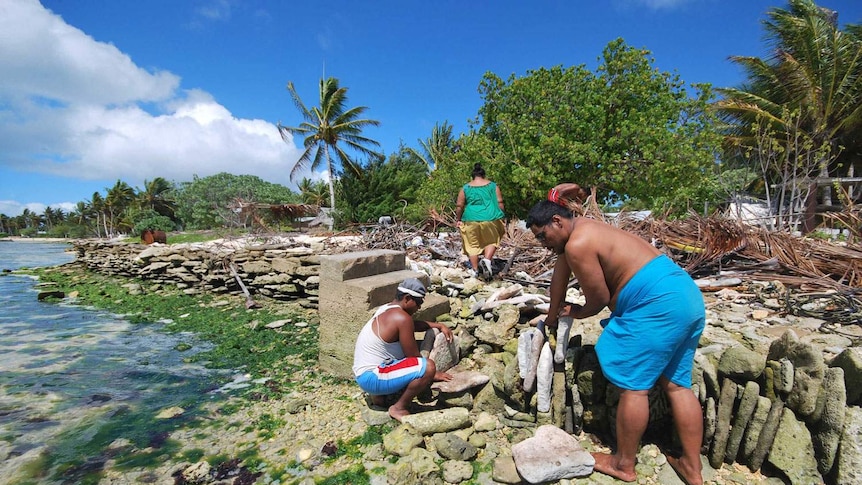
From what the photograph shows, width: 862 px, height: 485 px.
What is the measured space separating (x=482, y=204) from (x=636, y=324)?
140 inches

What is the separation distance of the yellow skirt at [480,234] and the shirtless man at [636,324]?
312cm

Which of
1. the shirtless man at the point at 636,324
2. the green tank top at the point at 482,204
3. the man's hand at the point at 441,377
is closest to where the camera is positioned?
the shirtless man at the point at 636,324

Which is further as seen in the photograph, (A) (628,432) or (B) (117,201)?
(B) (117,201)

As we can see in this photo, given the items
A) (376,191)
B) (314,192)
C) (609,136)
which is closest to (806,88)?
(609,136)

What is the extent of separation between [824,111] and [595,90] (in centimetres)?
935

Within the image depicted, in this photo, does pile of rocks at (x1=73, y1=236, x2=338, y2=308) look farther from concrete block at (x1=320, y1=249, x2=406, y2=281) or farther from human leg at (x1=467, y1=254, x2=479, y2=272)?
human leg at (x1=467, y1=254, x2=479, y2=272)

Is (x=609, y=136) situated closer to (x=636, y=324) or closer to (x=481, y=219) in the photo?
(x=481, y=219)

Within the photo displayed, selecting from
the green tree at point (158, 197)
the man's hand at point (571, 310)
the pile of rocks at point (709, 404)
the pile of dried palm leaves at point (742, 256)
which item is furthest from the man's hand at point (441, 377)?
the green tree at point (158, 197)

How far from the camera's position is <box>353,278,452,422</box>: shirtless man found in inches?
126

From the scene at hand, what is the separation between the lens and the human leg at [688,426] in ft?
7.36

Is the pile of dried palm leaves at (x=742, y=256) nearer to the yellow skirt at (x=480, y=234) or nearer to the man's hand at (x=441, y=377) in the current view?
the yellow skirt at (x=480, y=234)

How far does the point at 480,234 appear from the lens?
18.6 feet

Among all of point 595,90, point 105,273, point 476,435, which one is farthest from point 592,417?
point 105,273

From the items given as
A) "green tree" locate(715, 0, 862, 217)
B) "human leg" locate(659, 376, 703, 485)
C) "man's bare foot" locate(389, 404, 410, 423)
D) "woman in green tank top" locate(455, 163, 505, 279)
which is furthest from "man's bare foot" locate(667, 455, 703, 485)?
"green tree" locate(715, 0, 862, 217)
